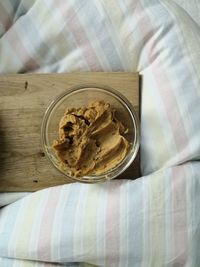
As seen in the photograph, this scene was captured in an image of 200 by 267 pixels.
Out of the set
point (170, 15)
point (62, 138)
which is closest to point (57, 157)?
point (62, 138)

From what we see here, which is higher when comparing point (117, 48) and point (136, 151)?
point (117, 48)

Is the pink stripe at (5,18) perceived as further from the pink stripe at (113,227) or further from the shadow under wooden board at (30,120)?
the pink stripe at (113,227)

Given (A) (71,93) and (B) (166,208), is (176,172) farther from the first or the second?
(A) (71,93)

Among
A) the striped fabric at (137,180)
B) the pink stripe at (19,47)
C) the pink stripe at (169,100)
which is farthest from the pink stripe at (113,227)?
the pink stripe at (19,47)

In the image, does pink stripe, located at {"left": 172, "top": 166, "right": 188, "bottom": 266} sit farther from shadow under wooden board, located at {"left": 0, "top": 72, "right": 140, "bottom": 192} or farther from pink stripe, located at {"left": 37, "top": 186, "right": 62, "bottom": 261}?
pink stripe, located at {"left": 37, "top": 186, "right": 62, "bottom": 261}

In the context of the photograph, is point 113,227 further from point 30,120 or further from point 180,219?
point 30,120

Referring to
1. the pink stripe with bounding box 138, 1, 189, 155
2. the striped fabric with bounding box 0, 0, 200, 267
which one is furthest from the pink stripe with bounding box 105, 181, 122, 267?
the pink stripe with bounding box 138, 1, 189, 155

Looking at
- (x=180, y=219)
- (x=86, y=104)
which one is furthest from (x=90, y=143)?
(x=180, y=219)
